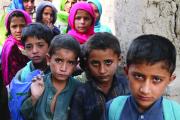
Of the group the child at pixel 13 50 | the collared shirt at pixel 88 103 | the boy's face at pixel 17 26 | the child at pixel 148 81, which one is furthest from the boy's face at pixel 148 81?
the boy's face at pixel 17 26

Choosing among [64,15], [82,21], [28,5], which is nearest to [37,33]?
[82,21]

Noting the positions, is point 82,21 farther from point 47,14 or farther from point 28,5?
point 28,5

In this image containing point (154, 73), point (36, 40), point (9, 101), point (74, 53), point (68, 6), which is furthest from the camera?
point (68, 6)

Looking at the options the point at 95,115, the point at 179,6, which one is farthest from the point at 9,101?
the point at 179,6

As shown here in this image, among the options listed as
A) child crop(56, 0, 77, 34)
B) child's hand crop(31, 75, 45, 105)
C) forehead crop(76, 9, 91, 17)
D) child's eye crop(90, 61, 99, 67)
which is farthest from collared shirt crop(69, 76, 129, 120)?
child crop(56, 0, 77, 34)

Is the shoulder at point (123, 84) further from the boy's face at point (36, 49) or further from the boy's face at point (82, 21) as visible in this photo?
the boy's face at point (82, 21)

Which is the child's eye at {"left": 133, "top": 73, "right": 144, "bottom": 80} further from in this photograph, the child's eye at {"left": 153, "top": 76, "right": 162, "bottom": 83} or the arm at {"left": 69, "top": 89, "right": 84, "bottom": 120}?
the arm at {"left": 69, "top": 89, "right": 84, "bottom": 120}

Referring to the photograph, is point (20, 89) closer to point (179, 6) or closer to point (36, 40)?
point (36, 40)

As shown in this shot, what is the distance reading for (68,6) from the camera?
5566mm

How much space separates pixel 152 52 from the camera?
5.76 ft

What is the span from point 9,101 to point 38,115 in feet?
1.18

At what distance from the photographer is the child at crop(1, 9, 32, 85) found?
3.23 metres

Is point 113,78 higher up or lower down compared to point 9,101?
higher up

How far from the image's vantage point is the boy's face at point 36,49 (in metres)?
2.62
